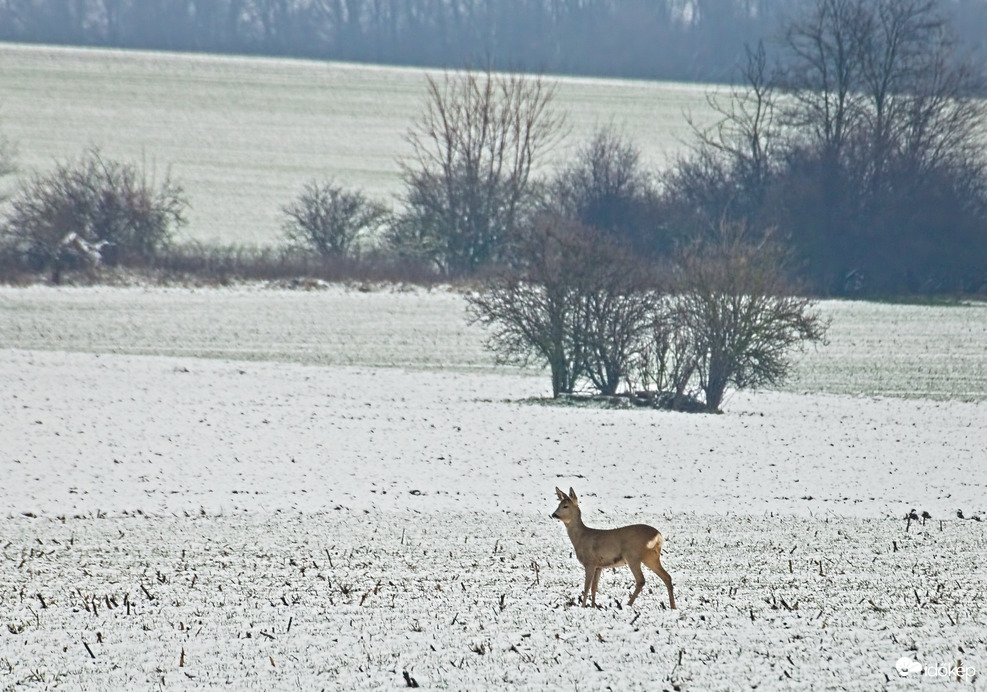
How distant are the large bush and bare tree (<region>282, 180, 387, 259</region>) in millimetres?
5546

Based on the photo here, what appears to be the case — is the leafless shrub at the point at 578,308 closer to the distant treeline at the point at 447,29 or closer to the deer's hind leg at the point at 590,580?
the deer's hind leg at the point at 590,580

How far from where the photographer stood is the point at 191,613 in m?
10.5

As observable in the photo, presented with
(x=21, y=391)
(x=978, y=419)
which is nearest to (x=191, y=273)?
(x=21, y=391)

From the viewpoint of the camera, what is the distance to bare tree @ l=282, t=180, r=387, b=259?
58.9m

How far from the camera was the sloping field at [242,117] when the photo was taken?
6606cm

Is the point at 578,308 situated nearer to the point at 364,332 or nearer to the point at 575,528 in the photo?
the point at 364,332

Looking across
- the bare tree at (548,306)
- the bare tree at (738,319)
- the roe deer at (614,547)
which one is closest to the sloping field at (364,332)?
the bare tree at (548,306)

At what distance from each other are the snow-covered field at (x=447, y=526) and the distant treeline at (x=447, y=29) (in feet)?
209

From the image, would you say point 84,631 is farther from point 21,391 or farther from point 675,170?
point 675,170

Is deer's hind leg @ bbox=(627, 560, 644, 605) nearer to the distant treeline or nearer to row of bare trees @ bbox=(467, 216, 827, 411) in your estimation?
row of bare trees @ bbox=(467, 216, 827, 411)

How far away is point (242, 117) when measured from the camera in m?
78.5

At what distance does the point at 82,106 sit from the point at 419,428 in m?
59.0
